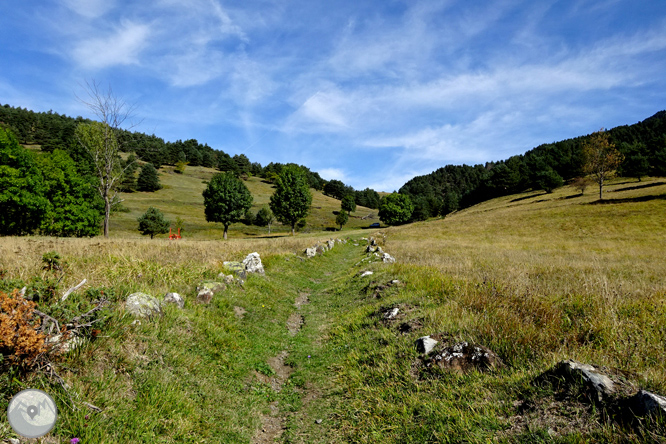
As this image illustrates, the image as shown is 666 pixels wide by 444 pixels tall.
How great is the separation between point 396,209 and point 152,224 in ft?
239

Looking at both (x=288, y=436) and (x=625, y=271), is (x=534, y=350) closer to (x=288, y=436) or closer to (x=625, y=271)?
(x=288, y=436)

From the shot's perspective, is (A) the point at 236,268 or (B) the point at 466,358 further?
(A) the point at 236,268

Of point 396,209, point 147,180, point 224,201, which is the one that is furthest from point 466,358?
point 147,180

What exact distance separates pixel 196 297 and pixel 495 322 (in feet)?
26.8

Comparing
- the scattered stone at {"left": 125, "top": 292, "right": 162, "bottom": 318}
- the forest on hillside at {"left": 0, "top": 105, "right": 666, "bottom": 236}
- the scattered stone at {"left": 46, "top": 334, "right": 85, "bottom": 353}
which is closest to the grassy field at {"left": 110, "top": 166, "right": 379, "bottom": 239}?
the forest on hillside at {"left": 0, "top": 105, "right": 666, "bottom": 236}

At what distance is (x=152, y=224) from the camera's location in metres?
52.2

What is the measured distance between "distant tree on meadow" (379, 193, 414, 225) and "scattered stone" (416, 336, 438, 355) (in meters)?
94.9

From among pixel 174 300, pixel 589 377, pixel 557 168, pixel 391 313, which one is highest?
pixel 557 168

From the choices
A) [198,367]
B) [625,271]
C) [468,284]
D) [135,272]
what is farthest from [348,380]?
[625,271]

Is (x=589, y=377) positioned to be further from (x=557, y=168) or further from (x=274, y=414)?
(x=557, y=168)

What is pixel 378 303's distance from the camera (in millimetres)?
9914

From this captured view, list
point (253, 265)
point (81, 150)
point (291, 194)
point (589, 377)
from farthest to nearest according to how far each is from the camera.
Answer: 1. point (291, 194)
2. point (81, 150)
3. point (253, 265)
4. point (589, 377)

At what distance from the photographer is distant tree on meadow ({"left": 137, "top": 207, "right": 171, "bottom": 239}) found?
2056 inches

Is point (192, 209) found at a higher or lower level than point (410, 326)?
higher
